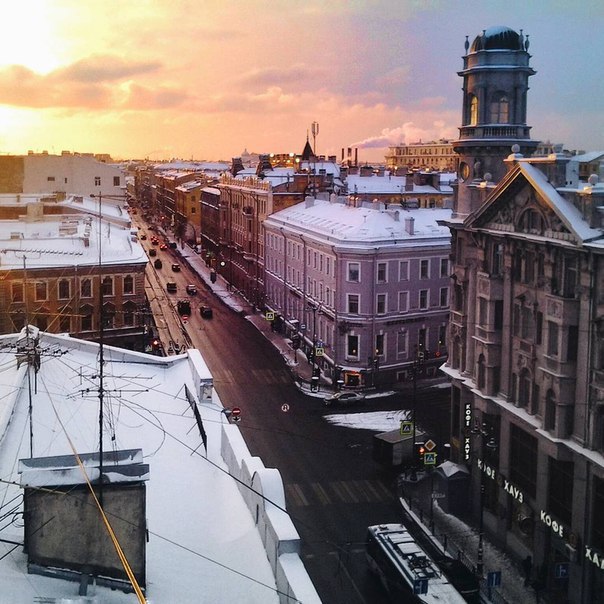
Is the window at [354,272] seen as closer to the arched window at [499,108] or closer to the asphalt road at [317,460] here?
the asphalt road at [317,460]

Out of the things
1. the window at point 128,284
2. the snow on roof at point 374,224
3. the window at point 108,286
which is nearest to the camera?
the window at point 108,286

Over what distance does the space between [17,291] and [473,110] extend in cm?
3138

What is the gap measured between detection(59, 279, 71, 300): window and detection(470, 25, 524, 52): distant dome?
102 feet

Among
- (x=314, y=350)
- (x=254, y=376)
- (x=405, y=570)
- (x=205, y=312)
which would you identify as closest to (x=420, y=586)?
(x=405, y=570)

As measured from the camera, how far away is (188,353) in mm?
29812

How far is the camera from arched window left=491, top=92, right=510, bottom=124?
126ft

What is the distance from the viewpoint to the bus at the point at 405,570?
25.8 meters

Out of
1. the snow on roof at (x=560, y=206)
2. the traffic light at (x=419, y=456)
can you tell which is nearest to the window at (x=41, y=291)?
the traffic light at (x=419, y=456)

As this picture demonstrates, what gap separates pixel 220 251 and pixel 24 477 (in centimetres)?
10023

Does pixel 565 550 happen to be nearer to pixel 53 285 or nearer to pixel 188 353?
pixel 188 353

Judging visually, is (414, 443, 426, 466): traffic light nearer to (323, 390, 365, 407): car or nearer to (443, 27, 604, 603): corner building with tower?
(443, 27, 604, 603): corner building with tower

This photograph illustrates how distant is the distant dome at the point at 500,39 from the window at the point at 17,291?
32447mm

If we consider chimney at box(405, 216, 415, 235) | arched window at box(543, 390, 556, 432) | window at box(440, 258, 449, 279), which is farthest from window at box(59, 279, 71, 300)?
arched window at box(543, 390, 556, 432)

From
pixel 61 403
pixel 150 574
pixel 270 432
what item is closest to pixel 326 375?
pixel 270 432
